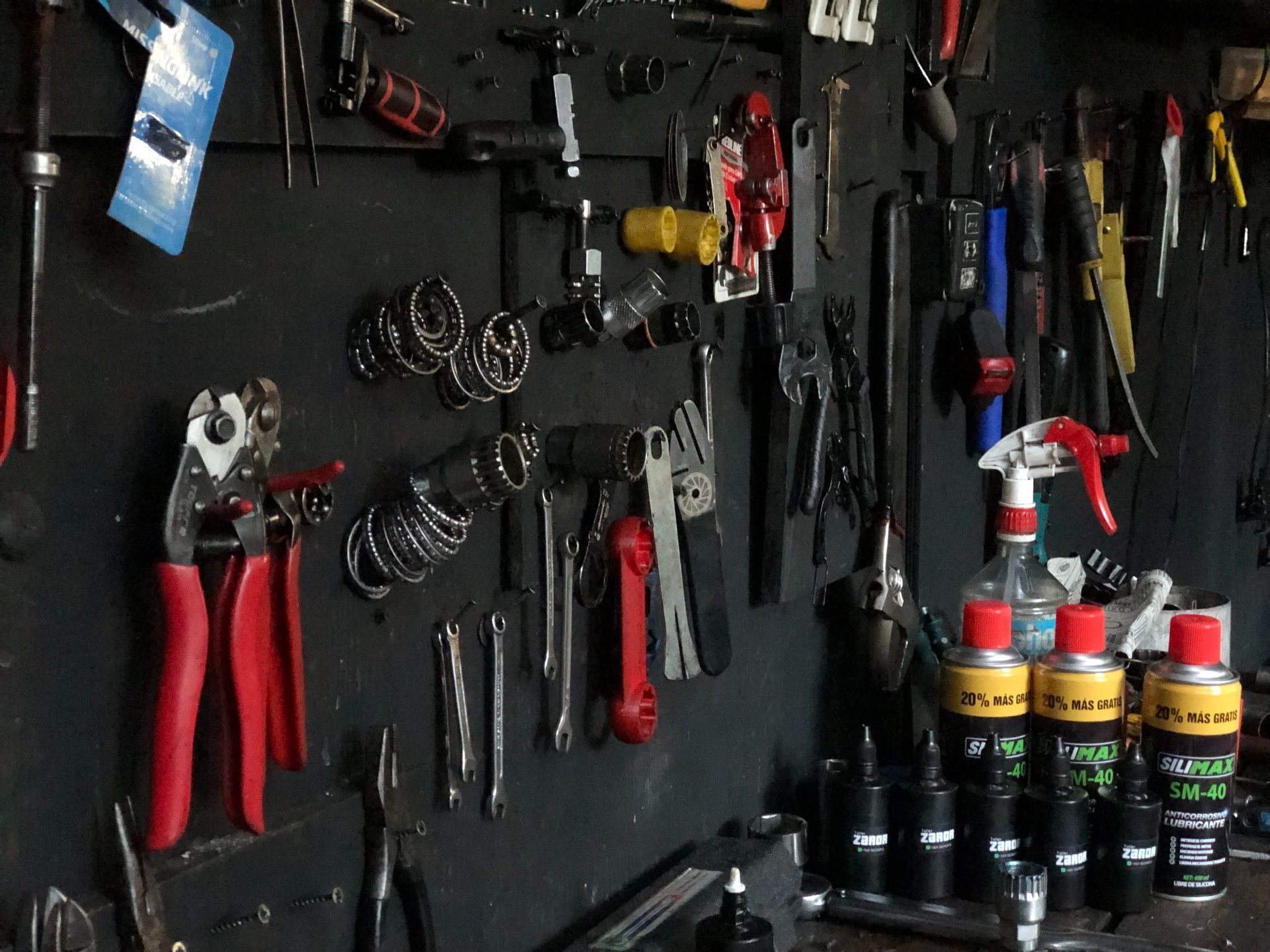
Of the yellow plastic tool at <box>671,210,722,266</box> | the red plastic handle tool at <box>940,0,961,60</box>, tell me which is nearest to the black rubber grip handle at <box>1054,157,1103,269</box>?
the red plastic handle tool at <box>940,0,961,60</box>

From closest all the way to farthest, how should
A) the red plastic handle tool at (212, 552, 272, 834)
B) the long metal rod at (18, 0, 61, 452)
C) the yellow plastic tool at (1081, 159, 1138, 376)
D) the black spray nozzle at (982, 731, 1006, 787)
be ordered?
the long metal rod at (18, 0, 61, 452), the red plastic handle tool at (212, 552, 272, 834), the black spray nozzle at (982, 731, 1006, 787), the yellow plastic tool at (1081, 159, 1138, 376)

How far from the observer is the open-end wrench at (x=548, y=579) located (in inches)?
45.6

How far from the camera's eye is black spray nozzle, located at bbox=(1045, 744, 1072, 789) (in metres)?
1.35

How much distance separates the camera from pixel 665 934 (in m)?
1.15

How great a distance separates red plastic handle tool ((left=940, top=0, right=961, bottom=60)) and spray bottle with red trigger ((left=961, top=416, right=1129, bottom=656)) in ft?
1.72

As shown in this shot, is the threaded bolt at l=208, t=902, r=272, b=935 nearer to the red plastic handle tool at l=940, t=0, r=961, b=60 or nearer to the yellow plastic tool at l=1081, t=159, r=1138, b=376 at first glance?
the red plastic handle tool at l=940, t=0, r=961, b=60

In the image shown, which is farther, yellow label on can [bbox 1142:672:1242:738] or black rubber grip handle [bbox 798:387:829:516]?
black rubber grip handle [bbox 798:387:829:516]

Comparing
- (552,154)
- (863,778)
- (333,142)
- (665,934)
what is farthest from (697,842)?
(333,142)

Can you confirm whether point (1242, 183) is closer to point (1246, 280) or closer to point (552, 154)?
point (1246, 280)

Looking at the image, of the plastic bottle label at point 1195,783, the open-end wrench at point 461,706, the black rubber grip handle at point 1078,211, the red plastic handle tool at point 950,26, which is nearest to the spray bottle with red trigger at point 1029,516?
the plastic bottle label at point 1195,783

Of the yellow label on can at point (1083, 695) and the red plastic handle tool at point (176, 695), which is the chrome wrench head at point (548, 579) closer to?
the red plastic handle tool at point (176, 695)

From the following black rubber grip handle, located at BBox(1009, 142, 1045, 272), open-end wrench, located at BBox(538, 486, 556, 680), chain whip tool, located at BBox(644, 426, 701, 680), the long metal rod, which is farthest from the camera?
black rubber grip handle, located at BBox(1009, 142, 1045, 272)

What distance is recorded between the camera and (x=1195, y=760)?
1.36m

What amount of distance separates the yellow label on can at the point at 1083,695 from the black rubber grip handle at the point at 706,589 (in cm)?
35
